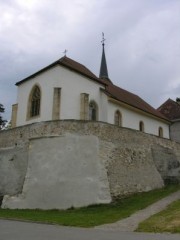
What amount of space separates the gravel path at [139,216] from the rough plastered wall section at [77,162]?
3.09 meters

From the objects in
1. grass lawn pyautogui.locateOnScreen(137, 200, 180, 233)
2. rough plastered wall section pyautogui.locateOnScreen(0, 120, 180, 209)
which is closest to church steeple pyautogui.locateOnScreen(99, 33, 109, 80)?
A: rough plastered wall section pyautogui.locateOnScreen(0, 120, 180, 209)

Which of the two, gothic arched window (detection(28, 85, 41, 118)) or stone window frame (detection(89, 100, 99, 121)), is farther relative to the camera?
stone window frame (detection(89, 100, 99, 121))

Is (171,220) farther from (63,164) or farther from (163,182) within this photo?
(163,182)

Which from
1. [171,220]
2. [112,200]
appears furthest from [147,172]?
[171,220]

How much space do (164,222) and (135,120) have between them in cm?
2054

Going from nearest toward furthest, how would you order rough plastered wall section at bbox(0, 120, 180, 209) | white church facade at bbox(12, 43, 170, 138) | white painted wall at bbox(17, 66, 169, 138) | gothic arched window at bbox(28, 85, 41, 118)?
rough plastered wall section at bbox(0, 120, 180, 209)
white church facade at bbox(12, 43, 170, 138)
white painted wall at bbox(17, 66, 169, 138)
gothic arched window at bbox(28, 85, 41, 118)

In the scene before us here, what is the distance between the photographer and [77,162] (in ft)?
75.3

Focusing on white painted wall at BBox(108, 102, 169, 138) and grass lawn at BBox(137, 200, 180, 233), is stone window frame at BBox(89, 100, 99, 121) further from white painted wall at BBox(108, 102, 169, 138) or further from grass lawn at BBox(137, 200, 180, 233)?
grass lawn at BBox(137, 200, 180, 233)

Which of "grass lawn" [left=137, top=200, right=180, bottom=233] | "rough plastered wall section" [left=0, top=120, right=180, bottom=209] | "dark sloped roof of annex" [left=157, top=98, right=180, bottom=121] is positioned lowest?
"grass lawn" [left=137, top=200, right=180, bottom=233]

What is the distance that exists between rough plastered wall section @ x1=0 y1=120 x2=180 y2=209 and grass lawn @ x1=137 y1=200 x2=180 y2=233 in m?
5.63

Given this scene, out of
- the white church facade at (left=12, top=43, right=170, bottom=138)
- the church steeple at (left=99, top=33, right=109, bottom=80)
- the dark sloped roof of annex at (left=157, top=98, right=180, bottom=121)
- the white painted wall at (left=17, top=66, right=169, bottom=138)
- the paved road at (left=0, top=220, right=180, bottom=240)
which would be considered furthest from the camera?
the church steeple at (left=99, top=33, right=109, bottom=80)

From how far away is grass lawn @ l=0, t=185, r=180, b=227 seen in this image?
16375 millimetres

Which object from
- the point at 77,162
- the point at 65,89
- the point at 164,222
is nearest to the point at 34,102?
the point at 65,89

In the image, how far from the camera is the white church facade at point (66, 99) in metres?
28.1
